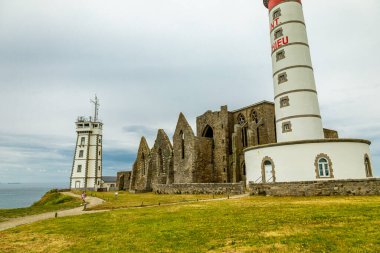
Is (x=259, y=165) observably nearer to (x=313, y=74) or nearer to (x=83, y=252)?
(x=313, y=74)

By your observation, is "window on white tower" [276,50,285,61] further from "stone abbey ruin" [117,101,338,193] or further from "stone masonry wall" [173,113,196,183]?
"stone masonry wall" [173,113,196,183]

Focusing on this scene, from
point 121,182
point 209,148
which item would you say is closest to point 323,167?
point 209,148

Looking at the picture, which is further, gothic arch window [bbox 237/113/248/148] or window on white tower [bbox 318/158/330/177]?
gothic arch window [bbox 237/113/248/148]

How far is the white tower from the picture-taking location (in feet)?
200

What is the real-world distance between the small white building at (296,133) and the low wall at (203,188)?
1.74m

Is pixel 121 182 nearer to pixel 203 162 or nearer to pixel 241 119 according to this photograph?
pixel 203 162

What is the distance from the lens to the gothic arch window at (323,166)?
21188mm

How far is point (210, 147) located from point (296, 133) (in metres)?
17.6

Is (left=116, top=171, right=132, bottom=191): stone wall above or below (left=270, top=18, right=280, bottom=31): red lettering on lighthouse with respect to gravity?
below

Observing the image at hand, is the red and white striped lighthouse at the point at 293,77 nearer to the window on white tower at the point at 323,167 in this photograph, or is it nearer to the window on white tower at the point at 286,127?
the window on white tower at the point at 286,127

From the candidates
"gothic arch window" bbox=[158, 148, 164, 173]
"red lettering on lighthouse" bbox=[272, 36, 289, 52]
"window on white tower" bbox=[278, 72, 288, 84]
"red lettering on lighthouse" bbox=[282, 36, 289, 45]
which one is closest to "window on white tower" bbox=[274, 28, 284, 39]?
"red lettering on lighthouse" bbox=[272, 36, 289, 52]

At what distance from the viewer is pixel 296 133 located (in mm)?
24922

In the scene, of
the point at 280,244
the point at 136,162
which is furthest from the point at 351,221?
the point at 136,162

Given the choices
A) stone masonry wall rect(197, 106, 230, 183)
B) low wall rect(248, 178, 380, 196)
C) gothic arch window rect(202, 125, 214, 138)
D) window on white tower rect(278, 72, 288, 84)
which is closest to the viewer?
low wall rect(248, 178, 380, 196)
